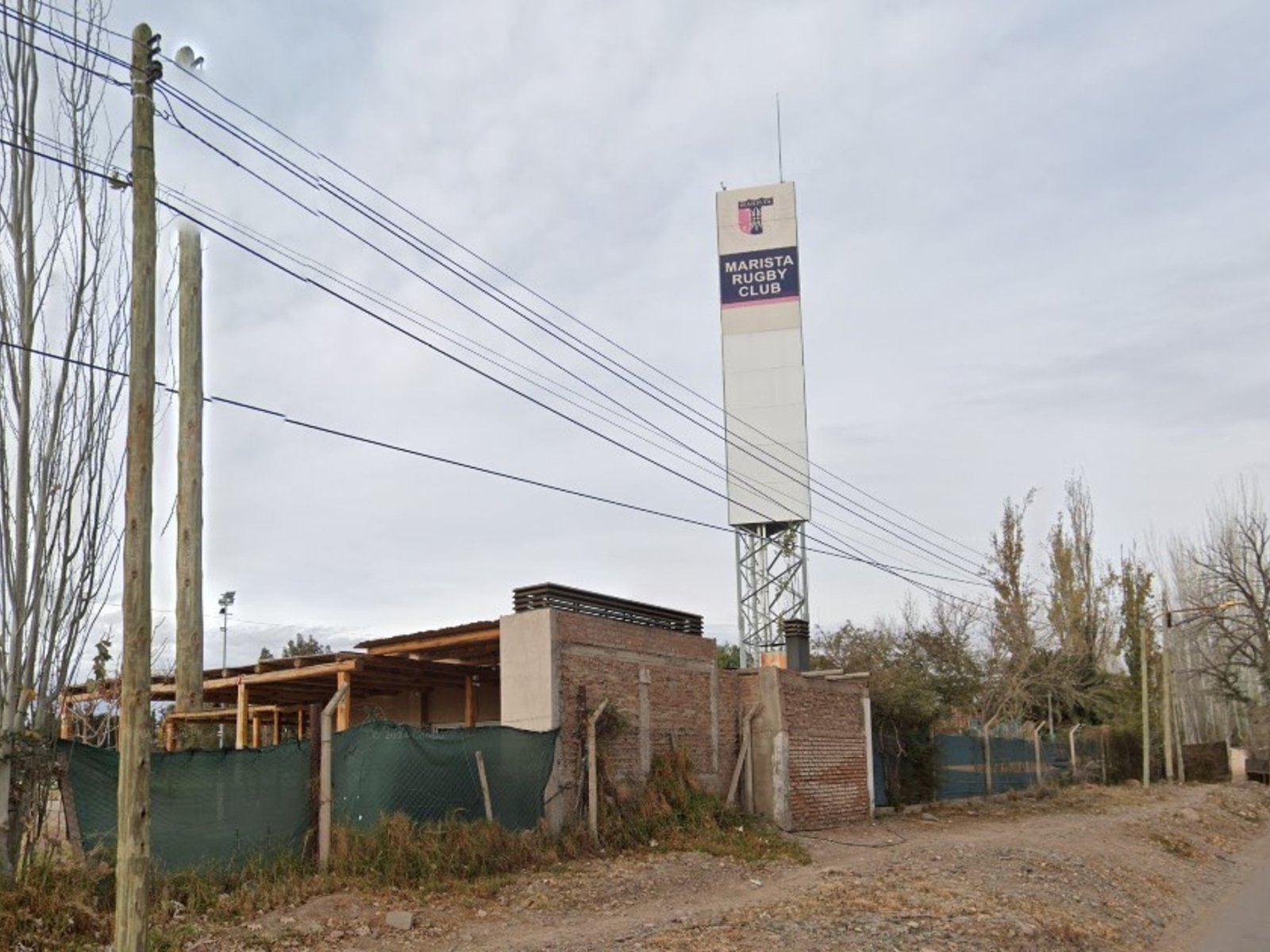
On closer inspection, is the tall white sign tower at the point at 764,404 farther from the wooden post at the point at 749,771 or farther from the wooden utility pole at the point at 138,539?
the wooden utility pole at the point at 138,539

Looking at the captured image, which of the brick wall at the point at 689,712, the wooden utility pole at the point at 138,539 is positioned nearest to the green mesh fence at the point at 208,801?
the brick wall at the point at 689,712

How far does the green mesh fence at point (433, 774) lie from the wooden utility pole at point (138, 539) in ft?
20.4

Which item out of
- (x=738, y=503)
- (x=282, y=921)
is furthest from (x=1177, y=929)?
(x=738, y=503)

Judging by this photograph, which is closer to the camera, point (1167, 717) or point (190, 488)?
point (190, 488)

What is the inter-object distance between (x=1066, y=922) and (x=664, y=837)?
682 centimetres

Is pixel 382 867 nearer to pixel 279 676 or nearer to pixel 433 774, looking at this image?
pixel 433 774

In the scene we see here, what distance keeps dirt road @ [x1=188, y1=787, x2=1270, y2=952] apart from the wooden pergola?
517 cm

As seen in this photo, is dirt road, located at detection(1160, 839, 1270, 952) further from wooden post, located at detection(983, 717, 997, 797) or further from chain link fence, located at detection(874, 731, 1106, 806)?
wooden post, located at detection(983, 717, 997, 797)

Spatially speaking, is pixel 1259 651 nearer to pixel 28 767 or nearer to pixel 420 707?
pixel 420 707

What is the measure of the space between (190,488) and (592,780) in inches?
289

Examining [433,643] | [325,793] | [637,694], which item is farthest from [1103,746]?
[325,793]

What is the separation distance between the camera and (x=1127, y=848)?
2217 cm

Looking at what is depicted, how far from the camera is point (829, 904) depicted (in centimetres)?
1364

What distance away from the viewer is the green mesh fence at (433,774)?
48.8 feet
